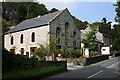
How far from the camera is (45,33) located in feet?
107

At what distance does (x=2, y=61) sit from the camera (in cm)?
→ 1247

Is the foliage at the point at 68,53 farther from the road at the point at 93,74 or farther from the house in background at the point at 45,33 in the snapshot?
the road at the point at 93,74

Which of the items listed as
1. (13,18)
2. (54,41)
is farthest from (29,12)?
(54,41)

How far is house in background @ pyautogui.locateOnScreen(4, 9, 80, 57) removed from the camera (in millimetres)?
33031

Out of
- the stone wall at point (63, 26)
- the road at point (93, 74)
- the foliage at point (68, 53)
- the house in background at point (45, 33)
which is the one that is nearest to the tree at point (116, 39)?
the road at point (93, 74)

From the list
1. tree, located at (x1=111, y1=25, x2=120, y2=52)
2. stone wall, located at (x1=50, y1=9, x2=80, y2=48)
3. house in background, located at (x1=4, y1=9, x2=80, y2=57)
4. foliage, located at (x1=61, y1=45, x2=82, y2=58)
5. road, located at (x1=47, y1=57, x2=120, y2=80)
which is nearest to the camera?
tree, located at (x1=111, y1=25, x2=120, y2=52)

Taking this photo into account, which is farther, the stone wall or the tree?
the stone wall

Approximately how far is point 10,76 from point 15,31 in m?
29.3

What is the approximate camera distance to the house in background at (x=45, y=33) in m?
33.0

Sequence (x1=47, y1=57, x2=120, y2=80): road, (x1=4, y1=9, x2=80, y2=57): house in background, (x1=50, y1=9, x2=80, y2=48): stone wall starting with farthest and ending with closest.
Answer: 1. (x1=50, y1=9, x2=80, y2=48): stone wall
2. (x1=4, y1=9, x2=80, y2=57): house in background
3. (x1=47, y1=57, x2=120, y2=80): road

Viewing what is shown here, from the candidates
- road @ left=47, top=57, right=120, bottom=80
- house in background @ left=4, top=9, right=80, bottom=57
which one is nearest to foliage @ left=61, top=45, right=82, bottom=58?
house in background @ left=4, top=9, right=80, bottom=57

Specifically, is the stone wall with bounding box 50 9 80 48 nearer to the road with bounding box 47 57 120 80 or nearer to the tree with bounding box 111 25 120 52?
the tree with bounding box 111 25 120 52

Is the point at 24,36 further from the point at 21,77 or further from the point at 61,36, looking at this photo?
the point at 21,77

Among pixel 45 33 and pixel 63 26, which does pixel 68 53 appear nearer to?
pixel 45 33
